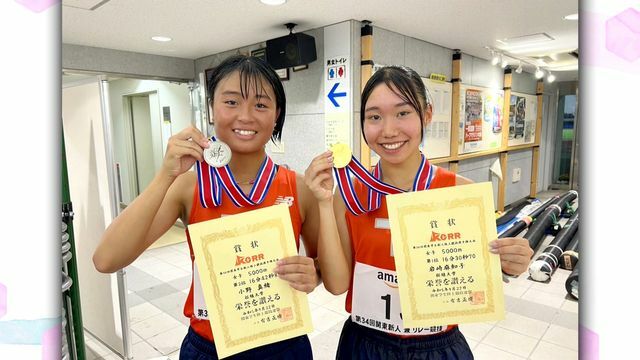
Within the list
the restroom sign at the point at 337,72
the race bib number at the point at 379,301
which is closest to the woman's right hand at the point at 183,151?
the race bib number at the point at 379,301

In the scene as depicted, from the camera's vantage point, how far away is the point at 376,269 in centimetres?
117

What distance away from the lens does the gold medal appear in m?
1.05

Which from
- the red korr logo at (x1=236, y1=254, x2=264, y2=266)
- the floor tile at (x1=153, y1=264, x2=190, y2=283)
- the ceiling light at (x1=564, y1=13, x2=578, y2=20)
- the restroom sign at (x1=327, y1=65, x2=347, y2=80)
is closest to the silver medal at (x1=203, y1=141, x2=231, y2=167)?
Answer: the red korr logo at (x1=236, y1=254, x2=264, y2=266)

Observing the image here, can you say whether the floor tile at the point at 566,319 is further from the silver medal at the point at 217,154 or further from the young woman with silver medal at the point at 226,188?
the silver medal at the point at 217,154

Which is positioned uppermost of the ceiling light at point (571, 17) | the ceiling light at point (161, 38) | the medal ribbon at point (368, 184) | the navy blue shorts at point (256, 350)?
the ceiling light at point (571, 17)

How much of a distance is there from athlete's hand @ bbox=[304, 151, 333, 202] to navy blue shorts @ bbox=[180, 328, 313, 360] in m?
0.48

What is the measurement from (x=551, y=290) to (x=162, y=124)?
6.05 metres

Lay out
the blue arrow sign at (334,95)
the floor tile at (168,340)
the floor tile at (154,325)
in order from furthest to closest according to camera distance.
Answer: the blue arrow sign at (334,95) < the floor tile at (154,325) < the floor tile at (168,340)

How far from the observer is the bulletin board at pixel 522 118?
7.45 meters

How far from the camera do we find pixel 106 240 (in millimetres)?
1051

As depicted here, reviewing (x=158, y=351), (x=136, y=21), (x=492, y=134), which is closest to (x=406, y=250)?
(x=158, y=351)

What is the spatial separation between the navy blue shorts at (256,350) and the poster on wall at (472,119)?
5.27 meters
